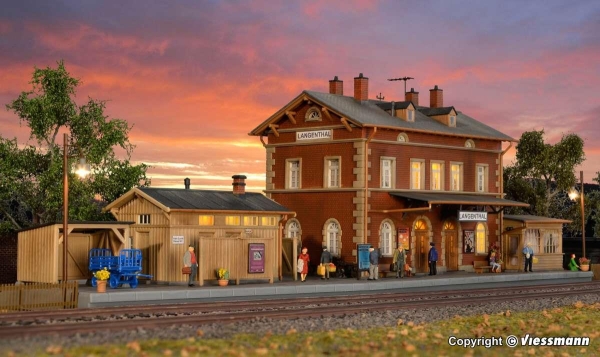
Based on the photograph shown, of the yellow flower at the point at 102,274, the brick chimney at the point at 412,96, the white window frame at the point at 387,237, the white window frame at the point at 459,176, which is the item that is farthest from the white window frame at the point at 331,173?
the yellow flower at the point at 102,274

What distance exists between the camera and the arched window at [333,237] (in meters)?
46.4

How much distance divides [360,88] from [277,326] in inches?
1188

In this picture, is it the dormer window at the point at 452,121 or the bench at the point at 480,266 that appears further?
the dormer window at the point at 452,121

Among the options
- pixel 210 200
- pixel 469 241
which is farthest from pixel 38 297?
pixel 469 241

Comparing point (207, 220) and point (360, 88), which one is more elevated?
point (360, 88)

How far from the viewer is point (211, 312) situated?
1038 inches

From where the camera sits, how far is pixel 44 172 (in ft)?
148

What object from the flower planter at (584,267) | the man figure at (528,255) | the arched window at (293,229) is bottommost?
the flower planter at (584,267)

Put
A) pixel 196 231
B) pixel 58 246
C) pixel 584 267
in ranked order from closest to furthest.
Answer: pixel 58 246 < pixel 196 231 < pixel 584 267

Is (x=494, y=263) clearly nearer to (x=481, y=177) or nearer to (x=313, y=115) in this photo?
(x=481, y=177)

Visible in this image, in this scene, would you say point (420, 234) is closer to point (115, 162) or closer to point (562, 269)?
point (562, 269)

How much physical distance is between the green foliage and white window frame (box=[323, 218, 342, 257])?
22603 millimetres

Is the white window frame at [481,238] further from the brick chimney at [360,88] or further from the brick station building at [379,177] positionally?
the brick chimney at [360,88]

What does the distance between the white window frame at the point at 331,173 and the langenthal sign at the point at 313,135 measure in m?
1.05
